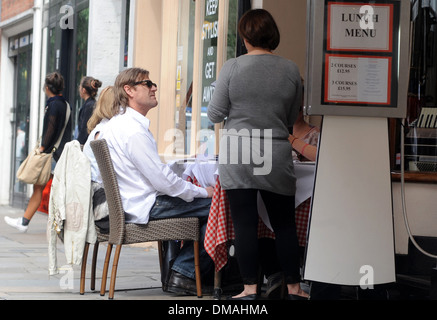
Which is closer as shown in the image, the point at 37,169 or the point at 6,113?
the point at 37,169

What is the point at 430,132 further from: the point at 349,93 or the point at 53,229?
the point at 53,229

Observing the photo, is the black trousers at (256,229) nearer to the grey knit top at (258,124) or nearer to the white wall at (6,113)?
the grey knit top at (258,124)

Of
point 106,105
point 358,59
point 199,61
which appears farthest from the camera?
point 199,61

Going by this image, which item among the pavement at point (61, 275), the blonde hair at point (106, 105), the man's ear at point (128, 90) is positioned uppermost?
the man's ear at point (128, 90)

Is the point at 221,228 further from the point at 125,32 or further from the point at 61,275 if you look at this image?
the point at 125,32

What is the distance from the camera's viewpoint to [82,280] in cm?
595

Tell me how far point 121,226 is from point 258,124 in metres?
1.14

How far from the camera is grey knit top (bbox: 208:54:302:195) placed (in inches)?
199

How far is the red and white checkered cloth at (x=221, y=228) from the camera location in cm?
552

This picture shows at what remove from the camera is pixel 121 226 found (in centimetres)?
555

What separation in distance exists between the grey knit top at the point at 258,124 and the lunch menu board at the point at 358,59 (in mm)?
352

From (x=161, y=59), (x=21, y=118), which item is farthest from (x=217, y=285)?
(x=21, y=118)

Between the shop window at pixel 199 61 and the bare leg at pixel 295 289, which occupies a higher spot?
the shop window at pixel 199 61

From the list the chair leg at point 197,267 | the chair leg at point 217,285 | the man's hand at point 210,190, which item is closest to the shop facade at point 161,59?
the man's hand at point 210,190
